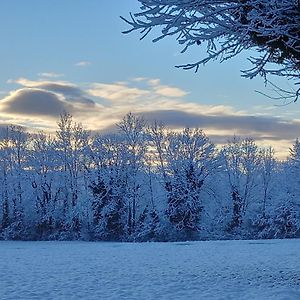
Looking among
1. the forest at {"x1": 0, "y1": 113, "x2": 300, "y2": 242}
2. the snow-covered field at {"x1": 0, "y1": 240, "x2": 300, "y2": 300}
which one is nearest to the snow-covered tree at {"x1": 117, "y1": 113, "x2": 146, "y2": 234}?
the forest at {"x1": 0, "y1": 113, "x2": 300, "y2": 242}

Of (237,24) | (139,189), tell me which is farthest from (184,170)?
(237,24)

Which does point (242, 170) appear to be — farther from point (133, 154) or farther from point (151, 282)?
point (151, 282)

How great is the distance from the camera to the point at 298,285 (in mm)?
11078

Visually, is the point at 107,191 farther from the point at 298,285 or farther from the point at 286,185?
the point at 298,285

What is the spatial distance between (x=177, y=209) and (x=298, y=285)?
3360 centimetres

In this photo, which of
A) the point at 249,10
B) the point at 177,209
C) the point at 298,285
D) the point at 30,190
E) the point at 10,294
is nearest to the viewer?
the point at 249,10

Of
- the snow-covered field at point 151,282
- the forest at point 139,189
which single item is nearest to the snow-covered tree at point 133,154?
the forest at point 139,189

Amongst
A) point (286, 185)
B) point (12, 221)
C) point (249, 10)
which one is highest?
point (249, 10)

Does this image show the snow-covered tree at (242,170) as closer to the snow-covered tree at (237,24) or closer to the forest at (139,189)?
the forest at (139,189)

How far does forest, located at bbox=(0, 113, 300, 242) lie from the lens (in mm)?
44594

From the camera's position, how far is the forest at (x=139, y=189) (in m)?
44.6

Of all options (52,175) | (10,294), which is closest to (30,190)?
(52,175)

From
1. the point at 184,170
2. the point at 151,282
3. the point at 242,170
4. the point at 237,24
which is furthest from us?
the point at 242,170

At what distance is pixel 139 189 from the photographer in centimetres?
4788
